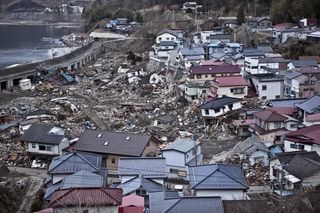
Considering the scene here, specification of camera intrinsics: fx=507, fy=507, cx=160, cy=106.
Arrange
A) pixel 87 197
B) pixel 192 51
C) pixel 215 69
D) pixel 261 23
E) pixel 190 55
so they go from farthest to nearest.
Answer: pixel 261 23, pixel 192 51, pixel 190 55, pixel 215 69, pixel 87 197

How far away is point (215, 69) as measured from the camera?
66.5 feet

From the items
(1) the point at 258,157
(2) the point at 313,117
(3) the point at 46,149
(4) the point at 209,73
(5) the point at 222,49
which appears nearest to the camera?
(1) the point at 258,157

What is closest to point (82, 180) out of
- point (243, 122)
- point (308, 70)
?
point (243, 122)

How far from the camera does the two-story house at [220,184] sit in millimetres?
9508

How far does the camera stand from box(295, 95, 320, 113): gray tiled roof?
45.9 feet

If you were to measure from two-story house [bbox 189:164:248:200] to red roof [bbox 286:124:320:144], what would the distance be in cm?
291

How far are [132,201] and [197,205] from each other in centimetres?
112

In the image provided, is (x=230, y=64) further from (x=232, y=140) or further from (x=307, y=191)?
(x=307, y=191)

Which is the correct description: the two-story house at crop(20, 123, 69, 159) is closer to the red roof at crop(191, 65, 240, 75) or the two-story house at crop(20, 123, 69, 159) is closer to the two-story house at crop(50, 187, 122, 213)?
the two-story house at crop(50, 187, 122, 213)

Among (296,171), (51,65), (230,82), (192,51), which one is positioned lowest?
(51,65)

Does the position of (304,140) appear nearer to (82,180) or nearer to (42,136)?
(82,180)

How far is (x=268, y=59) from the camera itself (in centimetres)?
2053

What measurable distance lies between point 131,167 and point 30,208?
2.15m

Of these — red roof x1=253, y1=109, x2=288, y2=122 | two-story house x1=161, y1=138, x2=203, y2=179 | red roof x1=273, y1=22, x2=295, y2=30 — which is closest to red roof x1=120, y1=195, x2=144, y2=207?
two-story house x1=161, y1=138, x2=203, y2=179
